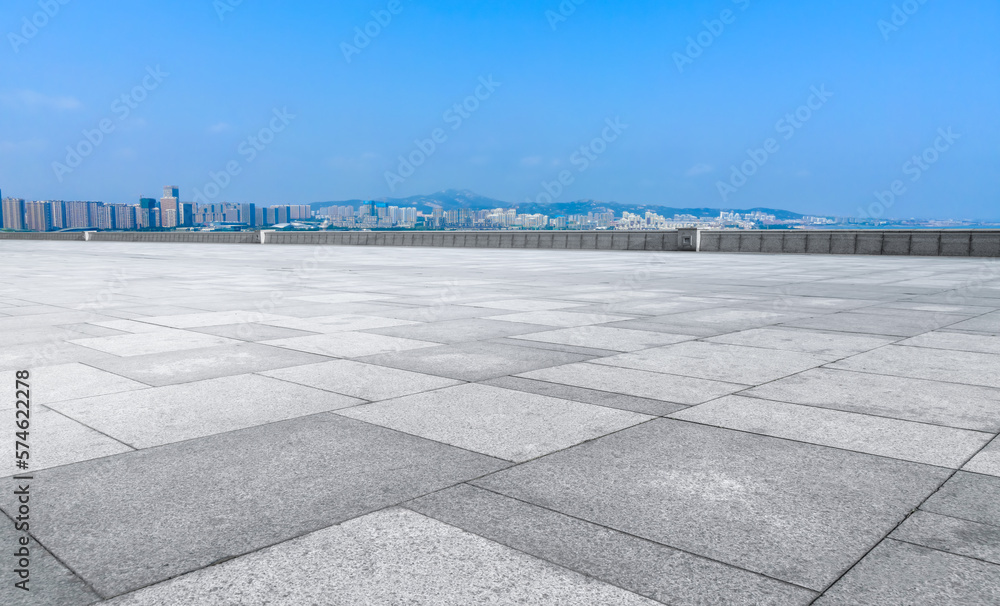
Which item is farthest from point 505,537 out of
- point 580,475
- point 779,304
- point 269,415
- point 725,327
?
point 779,304

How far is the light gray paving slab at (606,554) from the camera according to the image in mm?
2787

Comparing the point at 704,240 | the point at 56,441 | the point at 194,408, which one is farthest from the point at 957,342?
the point at 704,240

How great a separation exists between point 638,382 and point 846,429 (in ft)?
6.02

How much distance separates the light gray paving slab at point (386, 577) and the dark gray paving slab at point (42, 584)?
19 centimetres

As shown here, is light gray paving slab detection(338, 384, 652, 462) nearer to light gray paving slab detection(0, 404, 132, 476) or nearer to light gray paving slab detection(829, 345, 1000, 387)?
light gray paving slab detection(0, 404, 132, 476)

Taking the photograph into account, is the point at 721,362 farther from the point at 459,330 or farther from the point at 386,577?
the point at 386,577

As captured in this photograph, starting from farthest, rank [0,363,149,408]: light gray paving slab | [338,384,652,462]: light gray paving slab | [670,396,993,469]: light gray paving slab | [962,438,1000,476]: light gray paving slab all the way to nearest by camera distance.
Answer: [0,363,149,408]: light gray paving slab, [338,384,652,462]: light gray paving slab, [670,396,993,469]: light gray paving slab, [962,438,1000,476]: light gray paving slab

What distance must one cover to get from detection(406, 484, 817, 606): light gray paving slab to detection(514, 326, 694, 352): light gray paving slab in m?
4.62

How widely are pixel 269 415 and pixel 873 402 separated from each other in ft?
14.8

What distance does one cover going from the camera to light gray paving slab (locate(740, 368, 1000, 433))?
17.3 ft

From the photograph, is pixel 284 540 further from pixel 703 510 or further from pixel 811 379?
pixel 811 379

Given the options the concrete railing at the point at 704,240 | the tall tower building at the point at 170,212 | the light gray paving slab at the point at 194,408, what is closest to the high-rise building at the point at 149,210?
the tall tower building at the point at 170,212

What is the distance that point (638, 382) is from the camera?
6383mm

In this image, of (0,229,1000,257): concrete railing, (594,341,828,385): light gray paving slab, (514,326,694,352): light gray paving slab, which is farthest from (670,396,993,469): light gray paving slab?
(0,229,1000,257): concrete railing
